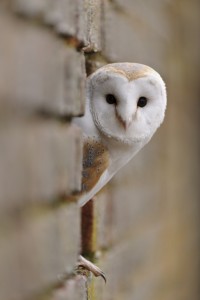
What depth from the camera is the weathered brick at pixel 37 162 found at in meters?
0.61

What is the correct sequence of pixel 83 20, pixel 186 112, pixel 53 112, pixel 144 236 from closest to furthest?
1. pixel 53 112
2. pixel 83 20
3. pixel 144 236
4. pixel 186 112

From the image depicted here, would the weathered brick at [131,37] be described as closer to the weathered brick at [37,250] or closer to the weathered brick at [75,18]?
the weathered brick at [75,18]

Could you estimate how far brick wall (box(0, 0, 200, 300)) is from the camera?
0.62m

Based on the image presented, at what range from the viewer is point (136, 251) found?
1.76m

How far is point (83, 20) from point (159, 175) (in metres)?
1.36

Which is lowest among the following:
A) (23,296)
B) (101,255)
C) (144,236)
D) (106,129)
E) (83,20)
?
(144,236)

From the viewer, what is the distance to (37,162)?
0.69m

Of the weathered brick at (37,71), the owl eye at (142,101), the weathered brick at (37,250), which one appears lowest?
the weathered brick at (37,250)

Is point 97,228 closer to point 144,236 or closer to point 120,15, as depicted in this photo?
point 120,15

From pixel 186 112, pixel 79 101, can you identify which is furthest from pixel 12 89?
pixel 186 112

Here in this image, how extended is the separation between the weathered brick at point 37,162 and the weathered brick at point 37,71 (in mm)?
21

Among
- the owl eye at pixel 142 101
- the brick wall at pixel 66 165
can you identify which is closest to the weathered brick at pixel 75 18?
the brick wall at pixel 66 165

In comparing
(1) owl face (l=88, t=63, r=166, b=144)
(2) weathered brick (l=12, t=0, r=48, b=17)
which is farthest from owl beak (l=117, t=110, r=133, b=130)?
(2) weathered brick (l=12, t=0, r=48, b=17)

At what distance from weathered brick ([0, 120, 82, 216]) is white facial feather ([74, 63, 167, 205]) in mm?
76
